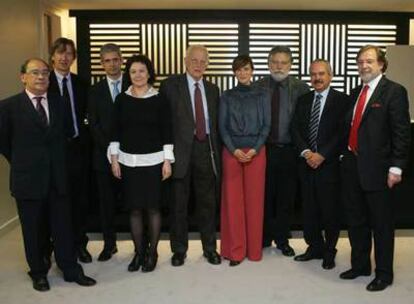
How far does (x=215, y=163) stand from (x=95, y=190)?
1130 mm

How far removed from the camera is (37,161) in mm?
3143

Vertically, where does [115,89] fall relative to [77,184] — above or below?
above

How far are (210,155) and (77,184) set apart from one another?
100 centimetres

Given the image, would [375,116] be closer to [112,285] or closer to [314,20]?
[112,285]

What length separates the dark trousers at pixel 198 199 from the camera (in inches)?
146

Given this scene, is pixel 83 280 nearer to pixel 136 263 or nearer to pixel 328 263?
pixel 136 263

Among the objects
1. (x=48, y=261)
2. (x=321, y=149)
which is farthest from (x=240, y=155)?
(x=48, y=261)

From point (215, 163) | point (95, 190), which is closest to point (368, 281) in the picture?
point (215, 163)

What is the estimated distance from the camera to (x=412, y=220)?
485 centimetres

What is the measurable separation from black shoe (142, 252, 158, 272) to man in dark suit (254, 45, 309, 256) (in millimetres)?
967

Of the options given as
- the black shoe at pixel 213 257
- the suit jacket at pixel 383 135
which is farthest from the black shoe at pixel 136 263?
the suit jacket at pixel 383 135

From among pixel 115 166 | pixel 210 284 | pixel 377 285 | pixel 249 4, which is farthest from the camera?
pixel 249 4

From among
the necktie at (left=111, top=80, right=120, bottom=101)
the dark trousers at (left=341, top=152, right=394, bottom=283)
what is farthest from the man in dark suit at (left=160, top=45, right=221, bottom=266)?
the dark trousers at (left=341, top=152, right=394, bottom=283)

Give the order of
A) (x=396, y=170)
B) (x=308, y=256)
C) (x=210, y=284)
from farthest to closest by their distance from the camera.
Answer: (x=308, y=256)
(x=210, y=284)
(x=396, y=170)
